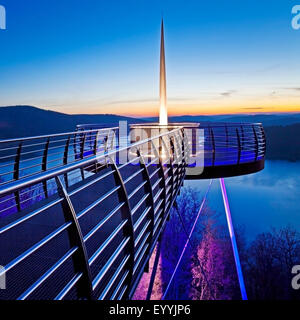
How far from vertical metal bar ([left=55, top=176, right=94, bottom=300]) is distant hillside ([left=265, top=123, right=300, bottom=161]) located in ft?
288

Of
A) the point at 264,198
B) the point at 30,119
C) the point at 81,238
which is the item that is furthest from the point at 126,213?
the point at 264,198

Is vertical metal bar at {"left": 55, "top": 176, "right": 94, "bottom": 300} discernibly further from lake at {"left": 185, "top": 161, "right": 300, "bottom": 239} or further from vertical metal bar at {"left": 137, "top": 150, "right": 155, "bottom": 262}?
lake at {"left": 185, "top": 161, "right": 300, "bottom": 239}

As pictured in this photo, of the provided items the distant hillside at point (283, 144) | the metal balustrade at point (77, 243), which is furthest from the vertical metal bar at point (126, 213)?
the distant hillside at point (283, 144)

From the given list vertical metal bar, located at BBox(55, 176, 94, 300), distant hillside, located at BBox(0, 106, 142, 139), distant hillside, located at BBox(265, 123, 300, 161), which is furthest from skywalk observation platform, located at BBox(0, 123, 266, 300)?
distant hillside, located at BBox(265, 123, 300, 161)

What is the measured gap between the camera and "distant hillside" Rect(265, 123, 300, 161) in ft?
265

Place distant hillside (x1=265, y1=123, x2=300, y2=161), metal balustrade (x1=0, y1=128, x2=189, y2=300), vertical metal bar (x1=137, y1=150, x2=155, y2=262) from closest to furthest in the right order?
1. metal balustrade (x1=0, y1=128, x2=189, y2=300)
2. vertical metal bar (x1=137, y1=150, x2=155, y2=262)
3. distant hillside (x1=265, y1=123, x2=300, y2=161)

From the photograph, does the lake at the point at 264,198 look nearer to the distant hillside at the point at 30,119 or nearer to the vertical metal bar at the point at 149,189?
the distant hillside at the point at 30,119

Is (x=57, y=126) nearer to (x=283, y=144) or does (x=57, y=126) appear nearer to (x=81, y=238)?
(x=81, y=238)

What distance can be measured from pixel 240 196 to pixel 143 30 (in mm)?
61011

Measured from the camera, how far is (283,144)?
88125 millimetres

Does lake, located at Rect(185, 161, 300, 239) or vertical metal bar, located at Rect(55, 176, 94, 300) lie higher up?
vertical metal bar, located at Rect(55, 176, 94, 300)
